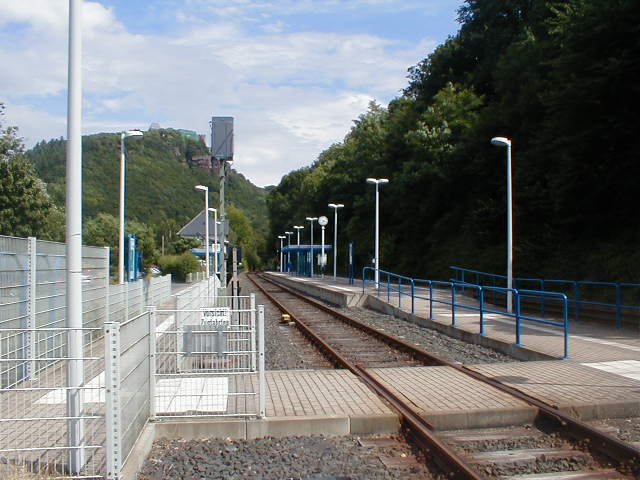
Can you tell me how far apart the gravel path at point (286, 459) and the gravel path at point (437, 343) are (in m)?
5.93

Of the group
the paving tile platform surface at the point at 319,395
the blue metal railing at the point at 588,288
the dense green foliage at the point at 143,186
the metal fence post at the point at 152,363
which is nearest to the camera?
the metal fence post at the point at 152,363

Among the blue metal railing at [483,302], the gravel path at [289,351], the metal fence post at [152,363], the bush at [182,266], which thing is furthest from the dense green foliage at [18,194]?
the metal fence post at [152,363]

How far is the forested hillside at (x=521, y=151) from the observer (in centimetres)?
2458

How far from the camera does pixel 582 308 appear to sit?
19.8m

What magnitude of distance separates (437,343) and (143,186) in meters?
113

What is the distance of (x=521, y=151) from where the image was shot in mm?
35938

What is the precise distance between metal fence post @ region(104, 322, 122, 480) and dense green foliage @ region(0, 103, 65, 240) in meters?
40.4

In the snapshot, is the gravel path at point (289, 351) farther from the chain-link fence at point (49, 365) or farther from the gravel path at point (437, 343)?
the chain-link fence at point (49, 365)

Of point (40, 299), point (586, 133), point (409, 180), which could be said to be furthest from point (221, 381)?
point (409, 180)

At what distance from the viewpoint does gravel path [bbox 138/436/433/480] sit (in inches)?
243

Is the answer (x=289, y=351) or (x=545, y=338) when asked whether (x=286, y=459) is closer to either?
(x=289, y=351)

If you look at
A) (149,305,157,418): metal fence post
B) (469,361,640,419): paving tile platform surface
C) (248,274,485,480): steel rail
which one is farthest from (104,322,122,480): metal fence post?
(469,361,640,419): paving tile platform surface

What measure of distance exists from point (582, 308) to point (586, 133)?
802 centimetres

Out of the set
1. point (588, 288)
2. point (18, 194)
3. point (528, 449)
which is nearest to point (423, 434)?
point (528, 449)
